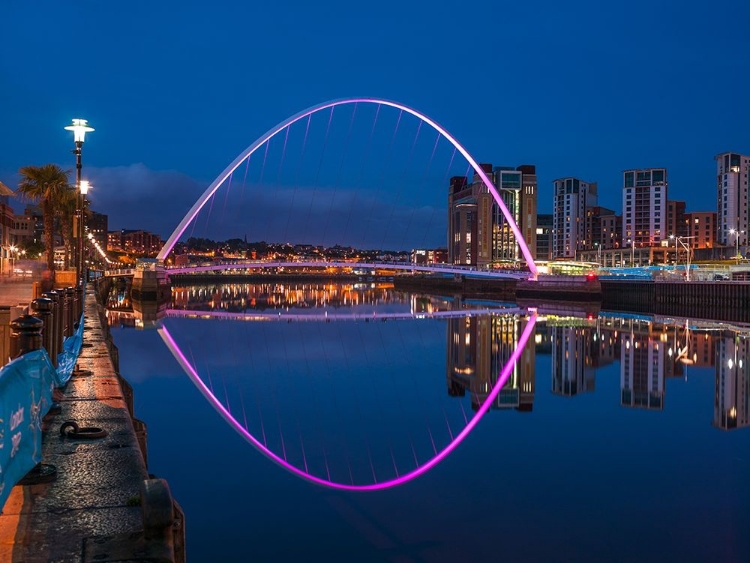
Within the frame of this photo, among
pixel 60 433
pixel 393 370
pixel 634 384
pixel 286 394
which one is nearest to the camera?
pixel 60 433

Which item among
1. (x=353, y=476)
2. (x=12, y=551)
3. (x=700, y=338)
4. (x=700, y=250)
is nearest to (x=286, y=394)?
(x=353, y=476)

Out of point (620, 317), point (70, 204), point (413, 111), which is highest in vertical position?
point (413, 111)

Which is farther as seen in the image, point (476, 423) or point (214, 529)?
point (476, 423)

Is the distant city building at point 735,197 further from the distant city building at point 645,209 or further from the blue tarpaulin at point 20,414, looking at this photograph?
the blue tarpaulin at point 20,414

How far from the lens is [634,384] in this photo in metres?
17.1

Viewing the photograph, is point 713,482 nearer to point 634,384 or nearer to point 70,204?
point 634,384

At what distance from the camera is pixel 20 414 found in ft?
13.7

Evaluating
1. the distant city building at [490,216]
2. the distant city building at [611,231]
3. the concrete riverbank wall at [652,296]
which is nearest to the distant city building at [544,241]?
the distant city building at [611,231]

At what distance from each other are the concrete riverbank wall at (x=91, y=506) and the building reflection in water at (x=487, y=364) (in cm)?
875

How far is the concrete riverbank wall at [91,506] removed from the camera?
148 inches

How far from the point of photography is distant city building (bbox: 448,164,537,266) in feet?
422

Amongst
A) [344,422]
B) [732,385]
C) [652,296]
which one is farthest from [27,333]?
[652,296]

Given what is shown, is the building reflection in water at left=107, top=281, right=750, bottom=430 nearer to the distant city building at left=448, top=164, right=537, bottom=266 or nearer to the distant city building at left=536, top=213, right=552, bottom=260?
the distant city building at left=448, top=164, right=537, bottom=266

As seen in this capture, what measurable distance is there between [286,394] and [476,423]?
16.5 ft
